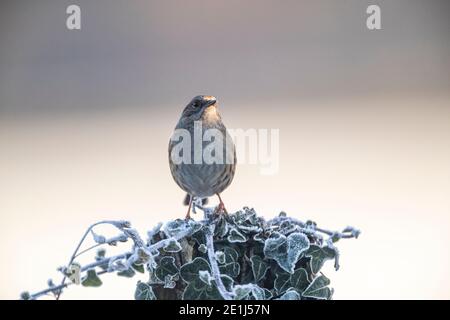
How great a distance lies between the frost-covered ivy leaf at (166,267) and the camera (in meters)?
1.00

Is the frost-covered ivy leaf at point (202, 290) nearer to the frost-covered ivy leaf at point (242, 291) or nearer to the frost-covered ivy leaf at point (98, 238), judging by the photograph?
the frost-covered ivy leaf at point (242, 291)

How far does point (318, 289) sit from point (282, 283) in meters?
0.06

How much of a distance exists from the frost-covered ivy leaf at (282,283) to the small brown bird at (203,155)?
1.38ft

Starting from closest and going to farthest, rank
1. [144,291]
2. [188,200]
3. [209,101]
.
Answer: [144,291] → [209,101] → [188,200]

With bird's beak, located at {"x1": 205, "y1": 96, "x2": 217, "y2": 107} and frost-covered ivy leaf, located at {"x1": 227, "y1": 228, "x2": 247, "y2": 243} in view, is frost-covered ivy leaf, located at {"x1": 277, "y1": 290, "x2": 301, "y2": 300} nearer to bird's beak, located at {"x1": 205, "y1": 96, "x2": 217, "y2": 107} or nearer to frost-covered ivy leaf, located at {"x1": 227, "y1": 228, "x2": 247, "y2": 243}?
frost-covered ivy leaf, located at {"x1": 227, "y1": 228, "x2": 247, "y2": 243}

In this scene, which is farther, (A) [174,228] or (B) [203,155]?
(B) [203,155]

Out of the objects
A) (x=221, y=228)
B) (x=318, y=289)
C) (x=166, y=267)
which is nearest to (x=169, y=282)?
(x=166, y=267)

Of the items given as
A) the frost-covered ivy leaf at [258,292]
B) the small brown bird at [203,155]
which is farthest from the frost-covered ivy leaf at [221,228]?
the small brown bird at [203,155]

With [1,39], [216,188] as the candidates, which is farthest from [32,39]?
[216,188]

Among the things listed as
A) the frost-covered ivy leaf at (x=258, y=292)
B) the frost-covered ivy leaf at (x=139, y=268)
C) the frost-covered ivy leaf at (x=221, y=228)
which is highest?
the frost-covered ivy leaf at (x=221, y=228)

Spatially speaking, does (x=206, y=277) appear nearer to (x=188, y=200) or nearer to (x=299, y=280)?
(x=299, y=280)

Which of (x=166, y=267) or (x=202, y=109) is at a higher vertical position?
(x=202, y=109)

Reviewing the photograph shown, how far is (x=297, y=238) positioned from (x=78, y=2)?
1.07 meters

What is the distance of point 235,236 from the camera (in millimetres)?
1001
